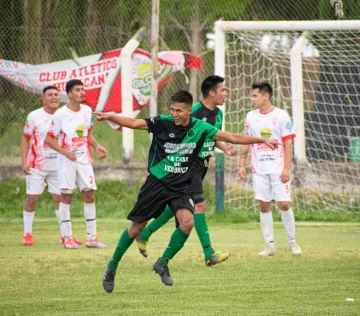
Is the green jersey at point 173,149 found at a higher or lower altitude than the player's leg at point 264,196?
higher

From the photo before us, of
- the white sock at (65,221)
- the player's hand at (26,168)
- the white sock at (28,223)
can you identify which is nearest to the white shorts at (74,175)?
the white sock at (65,221)

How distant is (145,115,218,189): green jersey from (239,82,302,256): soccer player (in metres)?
2.77

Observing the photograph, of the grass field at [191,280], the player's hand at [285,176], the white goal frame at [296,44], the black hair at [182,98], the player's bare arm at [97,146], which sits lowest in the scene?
the grass field at [191,280]

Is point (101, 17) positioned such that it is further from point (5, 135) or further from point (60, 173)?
point (60, 173)

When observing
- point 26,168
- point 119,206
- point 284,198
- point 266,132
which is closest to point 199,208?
point 284,198

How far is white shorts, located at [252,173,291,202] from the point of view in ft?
36.7

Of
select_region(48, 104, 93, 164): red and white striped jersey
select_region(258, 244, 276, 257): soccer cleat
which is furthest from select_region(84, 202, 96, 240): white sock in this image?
select_region(258, 244, 276, 257): soccer cleat

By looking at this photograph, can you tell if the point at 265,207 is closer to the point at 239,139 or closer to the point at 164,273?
the point at 239,139

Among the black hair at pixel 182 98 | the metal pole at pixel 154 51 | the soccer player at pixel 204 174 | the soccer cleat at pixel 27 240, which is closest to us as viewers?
the black hair at pixel 182 98

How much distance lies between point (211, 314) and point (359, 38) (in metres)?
9.38

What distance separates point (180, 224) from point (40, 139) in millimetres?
4801

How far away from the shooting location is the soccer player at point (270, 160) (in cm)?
1116

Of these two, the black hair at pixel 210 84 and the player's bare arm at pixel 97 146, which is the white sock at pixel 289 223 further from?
the player's bare arm at pixel 97 146

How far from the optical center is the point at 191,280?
352 inches
